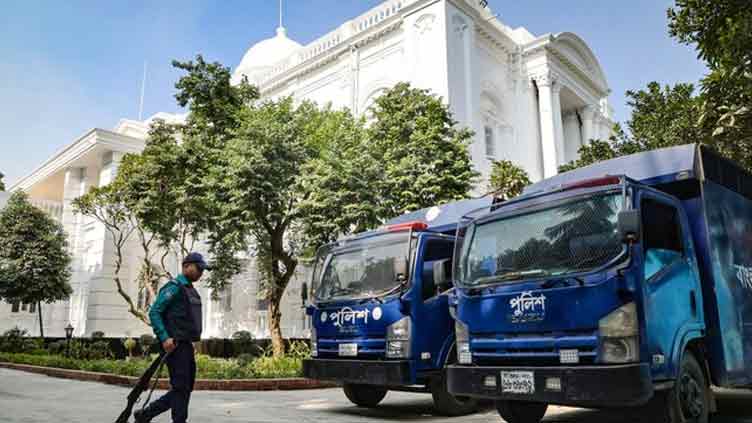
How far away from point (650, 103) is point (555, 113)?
13.2 m

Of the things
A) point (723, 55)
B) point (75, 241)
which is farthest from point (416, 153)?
point (75, 241)

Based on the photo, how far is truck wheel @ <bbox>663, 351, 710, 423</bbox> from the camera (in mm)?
4730

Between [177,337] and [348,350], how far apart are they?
99.5 inches

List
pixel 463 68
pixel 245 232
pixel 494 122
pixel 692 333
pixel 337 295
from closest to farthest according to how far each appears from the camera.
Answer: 1. pixel 692 333
2. pixel 337 295
3. pixel 245 232
4. pixel 463 68
5. pixel 494 122

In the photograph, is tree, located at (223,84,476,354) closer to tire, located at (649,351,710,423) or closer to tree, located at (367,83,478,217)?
tree, located at (367,83,478,217)

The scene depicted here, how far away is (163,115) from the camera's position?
33.8 meters

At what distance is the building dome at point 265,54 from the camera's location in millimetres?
33062

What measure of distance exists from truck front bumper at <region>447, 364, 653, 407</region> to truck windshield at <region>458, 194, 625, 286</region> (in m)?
0.82

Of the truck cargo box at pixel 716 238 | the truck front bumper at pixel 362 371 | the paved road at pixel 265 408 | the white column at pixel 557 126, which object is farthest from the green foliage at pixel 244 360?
the white column at pixel 557 126

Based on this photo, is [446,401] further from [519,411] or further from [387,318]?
[387,318]

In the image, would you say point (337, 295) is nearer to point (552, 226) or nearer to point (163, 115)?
point (552, 226)

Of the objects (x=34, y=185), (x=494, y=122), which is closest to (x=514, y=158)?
(x=494, y=122)

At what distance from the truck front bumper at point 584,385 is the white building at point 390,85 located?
58.2 ft

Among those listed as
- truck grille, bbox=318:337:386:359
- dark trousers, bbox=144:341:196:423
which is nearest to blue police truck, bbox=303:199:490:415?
truck grille, bbox=318:337:386:359
